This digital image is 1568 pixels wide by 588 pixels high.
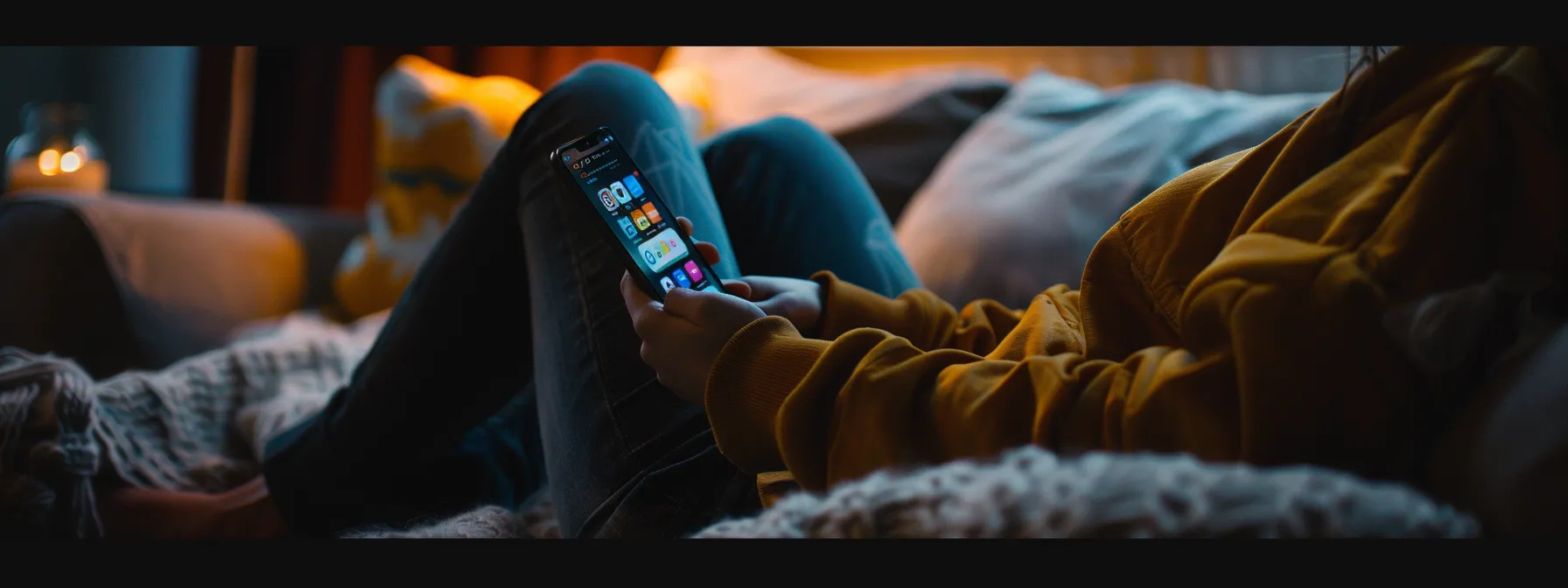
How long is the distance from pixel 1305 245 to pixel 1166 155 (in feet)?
2.03

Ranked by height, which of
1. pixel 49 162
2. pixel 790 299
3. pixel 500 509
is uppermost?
pixel 49 162

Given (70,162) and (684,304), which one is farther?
(70,162)

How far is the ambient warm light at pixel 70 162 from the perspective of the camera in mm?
1227

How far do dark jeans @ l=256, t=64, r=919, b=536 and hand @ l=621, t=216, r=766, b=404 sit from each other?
0.05 meters

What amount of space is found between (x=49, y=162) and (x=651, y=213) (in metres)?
1.11

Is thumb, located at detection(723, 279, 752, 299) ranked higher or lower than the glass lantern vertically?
lower

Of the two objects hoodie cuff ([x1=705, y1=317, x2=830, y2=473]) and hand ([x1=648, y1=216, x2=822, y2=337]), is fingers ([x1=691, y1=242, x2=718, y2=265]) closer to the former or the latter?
hand ([x1=648, y1=216, x2=822, y2=337])

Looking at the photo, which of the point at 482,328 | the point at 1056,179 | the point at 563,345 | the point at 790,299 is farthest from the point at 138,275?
the point at 1056,179

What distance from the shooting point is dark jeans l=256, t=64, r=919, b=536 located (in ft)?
1.63

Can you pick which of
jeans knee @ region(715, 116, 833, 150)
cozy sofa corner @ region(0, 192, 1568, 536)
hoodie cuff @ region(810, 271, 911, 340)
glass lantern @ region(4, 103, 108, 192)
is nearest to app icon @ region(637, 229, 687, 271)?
hoodie cuff @ region(810, 271, 911, 340)

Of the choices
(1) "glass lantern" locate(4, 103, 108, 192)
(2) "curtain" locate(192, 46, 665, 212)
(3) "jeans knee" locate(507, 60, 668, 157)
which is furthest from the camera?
(2) "curtain" locate(192, 46, 665, 212)

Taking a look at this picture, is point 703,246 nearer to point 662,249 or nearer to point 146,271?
point 662,249

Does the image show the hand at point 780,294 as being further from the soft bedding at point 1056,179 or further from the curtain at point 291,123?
the curtain at point 291,123

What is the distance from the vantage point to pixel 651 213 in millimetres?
526
